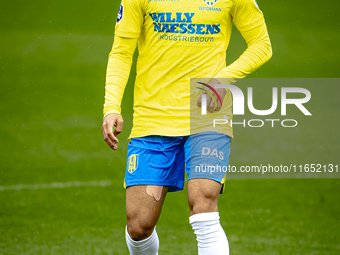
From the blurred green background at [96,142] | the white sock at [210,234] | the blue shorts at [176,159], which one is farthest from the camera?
the blurred green background at [96,142]

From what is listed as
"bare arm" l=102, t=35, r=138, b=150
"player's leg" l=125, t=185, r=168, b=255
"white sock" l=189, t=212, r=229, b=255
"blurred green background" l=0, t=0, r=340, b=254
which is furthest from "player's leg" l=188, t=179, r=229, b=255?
"blurred green background" l=0, t=0, r=340, b=254

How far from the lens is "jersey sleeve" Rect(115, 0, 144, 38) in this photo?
2.19m

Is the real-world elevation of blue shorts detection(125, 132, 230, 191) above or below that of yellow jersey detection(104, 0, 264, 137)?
below

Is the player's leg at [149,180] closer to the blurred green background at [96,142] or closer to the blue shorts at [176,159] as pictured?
the blue shorts at [176,159]

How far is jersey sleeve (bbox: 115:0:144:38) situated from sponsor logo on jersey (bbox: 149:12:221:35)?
7cm

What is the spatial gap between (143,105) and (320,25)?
12.1 ft

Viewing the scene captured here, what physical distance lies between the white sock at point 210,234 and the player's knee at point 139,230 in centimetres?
32

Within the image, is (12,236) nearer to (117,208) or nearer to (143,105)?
(117,208)

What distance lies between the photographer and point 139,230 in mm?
2170

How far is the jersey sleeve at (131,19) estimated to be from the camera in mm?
2186

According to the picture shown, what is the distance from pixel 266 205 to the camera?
13.1 feet

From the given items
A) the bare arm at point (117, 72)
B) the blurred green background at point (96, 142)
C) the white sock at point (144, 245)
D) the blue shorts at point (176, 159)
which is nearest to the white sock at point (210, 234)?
the blue shorts at point (176, 159)

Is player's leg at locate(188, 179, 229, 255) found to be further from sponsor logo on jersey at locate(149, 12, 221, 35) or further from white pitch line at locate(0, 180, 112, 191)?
white pitch line at locate(0, 180, 112, 191)

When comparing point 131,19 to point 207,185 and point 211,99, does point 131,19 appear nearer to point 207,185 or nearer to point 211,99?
point 211,99
